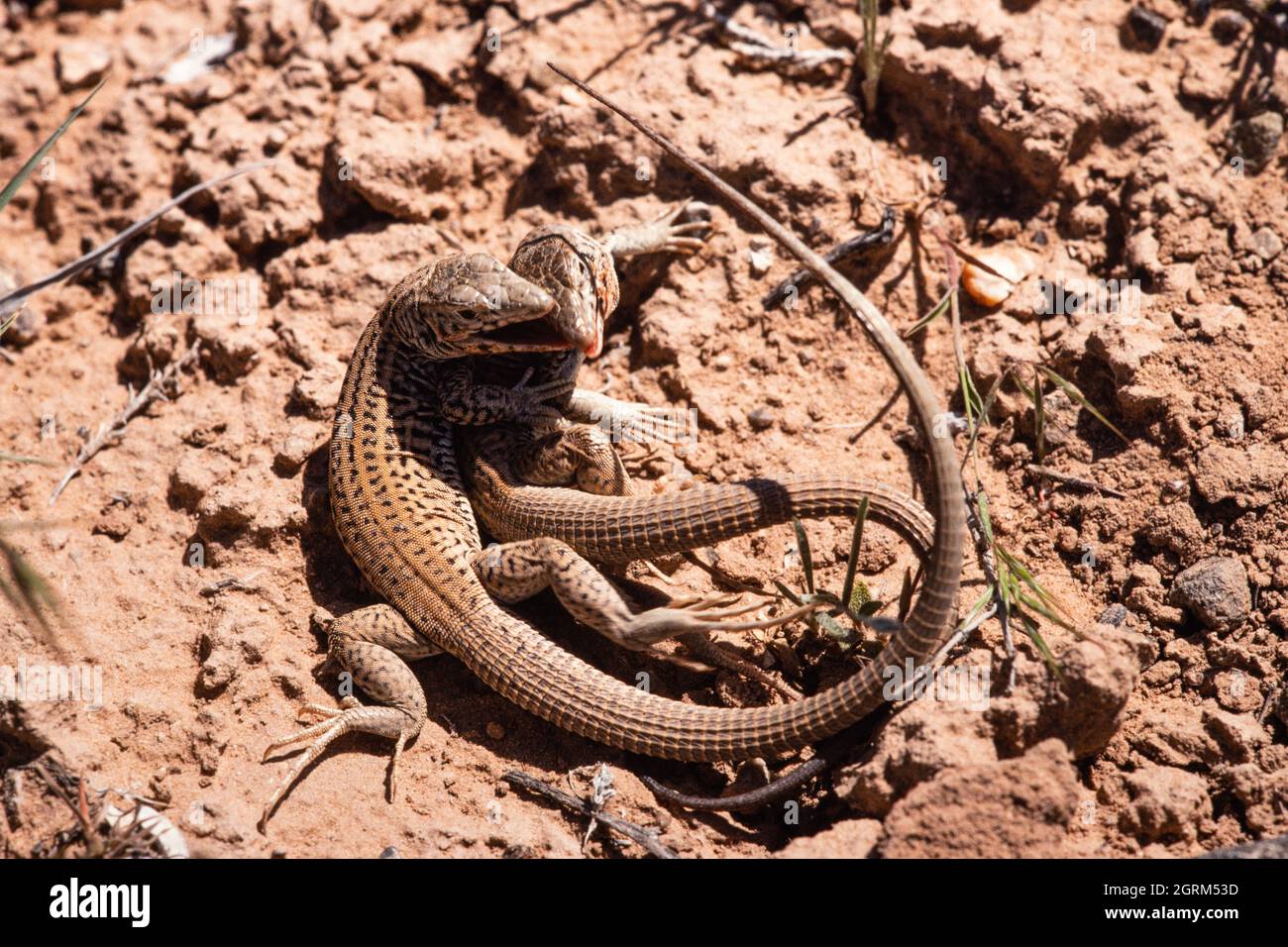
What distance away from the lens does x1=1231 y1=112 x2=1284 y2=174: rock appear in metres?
5.01

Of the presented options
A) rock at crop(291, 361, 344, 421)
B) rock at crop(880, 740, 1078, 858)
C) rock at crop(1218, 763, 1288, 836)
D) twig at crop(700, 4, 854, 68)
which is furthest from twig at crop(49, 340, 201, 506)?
rock at crop(1218, 763, 1288, 836)

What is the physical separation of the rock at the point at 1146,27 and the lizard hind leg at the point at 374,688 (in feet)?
16.1

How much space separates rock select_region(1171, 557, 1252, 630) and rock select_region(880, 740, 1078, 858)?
114 cm

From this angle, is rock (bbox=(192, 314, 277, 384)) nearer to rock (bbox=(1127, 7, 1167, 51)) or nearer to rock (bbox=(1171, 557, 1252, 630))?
rock (bbox=(1171, 557, 1252, 630))

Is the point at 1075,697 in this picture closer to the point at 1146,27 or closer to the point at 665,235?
the point at 665,235

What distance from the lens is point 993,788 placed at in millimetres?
3361

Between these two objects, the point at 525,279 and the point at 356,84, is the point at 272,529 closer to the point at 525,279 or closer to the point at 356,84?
the point at 525,279

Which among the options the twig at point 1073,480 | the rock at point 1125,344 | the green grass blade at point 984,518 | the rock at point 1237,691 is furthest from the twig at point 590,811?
the rock at point 1125,344

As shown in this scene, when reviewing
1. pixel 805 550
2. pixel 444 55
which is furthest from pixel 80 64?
pixel 805 550

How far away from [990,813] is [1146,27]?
14.4 ft

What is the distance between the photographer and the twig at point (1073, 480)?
14.5 ft

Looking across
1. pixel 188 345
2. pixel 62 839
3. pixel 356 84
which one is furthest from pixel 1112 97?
pixel 62 839

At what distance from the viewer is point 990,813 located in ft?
10.9

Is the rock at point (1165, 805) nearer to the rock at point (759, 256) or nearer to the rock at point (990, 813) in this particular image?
the rock at point (990, 813)
